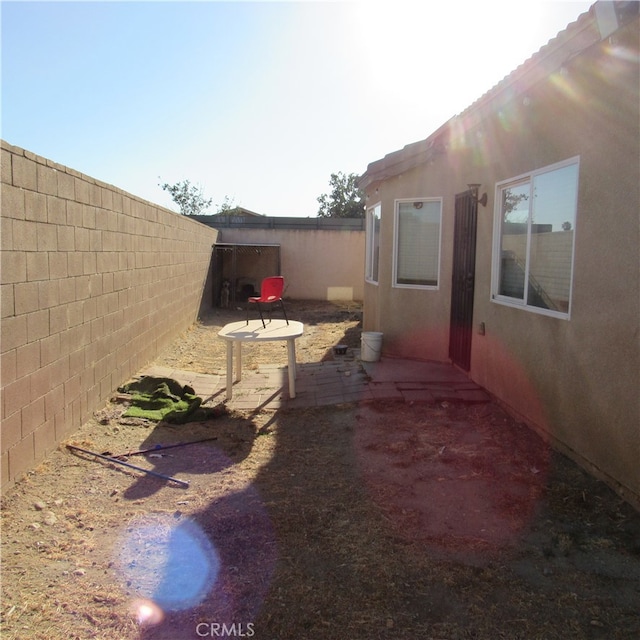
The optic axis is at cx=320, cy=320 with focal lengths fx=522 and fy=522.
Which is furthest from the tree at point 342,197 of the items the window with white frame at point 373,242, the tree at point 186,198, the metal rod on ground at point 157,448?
the metal rod on ground at point 157,448

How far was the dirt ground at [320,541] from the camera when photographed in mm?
2326

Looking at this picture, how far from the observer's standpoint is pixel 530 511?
11.0 feet

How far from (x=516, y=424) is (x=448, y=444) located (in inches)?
32.2

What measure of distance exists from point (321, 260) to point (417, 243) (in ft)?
35.3

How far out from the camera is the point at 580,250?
3.88m

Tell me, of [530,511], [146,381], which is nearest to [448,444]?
[530,511]

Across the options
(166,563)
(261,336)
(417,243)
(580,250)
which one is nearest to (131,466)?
(166,563)

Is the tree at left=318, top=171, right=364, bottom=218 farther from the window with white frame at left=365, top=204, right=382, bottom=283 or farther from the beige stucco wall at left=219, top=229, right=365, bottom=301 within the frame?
the window with white frame at left=365, top=204, right=382, bottom=283

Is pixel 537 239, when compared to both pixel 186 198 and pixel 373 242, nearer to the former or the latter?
pixel 373 242

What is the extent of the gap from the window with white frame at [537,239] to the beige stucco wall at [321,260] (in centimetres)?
1247

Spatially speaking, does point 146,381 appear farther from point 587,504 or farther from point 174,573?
point 587,504

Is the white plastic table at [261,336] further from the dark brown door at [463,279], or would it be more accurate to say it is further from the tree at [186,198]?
the tree at [186,198]

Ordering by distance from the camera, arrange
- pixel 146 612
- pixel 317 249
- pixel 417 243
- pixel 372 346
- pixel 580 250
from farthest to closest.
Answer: pixel 317 249
pixel 417 243
pixel 372 346
pixel 580 250
pixel 146 612

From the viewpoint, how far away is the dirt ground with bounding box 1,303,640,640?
2326mm
